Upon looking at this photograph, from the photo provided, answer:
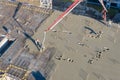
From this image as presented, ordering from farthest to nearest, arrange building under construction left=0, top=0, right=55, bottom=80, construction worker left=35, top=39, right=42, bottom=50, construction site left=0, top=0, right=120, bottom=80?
construction worker left=35, top=39, right=42, bottom=50, building under construction left=0, top=0, right=55, bottom=80, construction site left=0, top=0, right=120, bottom=80

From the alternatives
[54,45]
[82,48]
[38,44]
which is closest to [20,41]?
[38,44]

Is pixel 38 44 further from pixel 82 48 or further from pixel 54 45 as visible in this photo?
pixel 82 48

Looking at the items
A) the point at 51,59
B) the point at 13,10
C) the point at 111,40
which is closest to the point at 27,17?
the point at 13,10

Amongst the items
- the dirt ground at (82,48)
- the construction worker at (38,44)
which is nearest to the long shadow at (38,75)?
the dirt ground at (82,48)

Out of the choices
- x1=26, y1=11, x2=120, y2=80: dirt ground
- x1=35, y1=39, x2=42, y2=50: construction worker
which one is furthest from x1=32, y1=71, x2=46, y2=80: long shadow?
x1=35, y1=39, x2=42, y2=50: construction worker

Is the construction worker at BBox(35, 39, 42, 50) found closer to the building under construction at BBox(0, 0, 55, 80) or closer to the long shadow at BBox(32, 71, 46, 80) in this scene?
the building under construction at BBox(0, 0, 55, 80)

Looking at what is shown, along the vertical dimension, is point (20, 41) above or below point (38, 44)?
above

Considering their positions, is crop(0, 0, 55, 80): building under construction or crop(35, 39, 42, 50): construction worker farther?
crop(35, 39, 42, 50): construction worker
